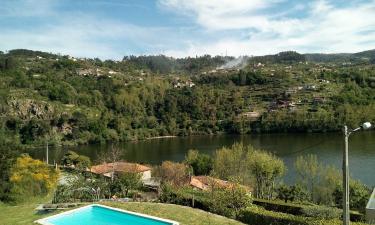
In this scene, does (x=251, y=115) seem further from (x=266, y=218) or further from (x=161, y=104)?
(x=266, y=218)

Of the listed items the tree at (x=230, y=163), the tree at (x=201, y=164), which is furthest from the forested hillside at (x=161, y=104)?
the tree at (x=230, y=163)

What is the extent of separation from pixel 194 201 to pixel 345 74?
415 ft

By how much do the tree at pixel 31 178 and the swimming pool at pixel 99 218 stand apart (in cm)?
797

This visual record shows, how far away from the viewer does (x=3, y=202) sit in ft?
85.2

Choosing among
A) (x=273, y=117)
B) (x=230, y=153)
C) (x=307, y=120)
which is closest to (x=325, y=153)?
(x=230, y=153)

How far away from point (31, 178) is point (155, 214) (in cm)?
1327

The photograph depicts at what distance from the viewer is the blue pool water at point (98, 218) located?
19.4 m

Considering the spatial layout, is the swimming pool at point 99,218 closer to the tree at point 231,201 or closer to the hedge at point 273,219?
the hedge at point 273,219

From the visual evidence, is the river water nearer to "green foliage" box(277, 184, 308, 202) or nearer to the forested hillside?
the forested hillside

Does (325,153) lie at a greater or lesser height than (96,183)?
lesser

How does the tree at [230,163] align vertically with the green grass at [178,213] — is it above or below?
below

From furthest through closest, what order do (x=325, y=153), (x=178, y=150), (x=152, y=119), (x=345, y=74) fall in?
(x=345, y=74) → (x=152, y=119) → (x=178, y=150) → (x=325, y=153)

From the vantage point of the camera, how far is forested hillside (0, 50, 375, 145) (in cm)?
10469

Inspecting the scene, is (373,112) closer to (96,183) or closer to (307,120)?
(307,120)
